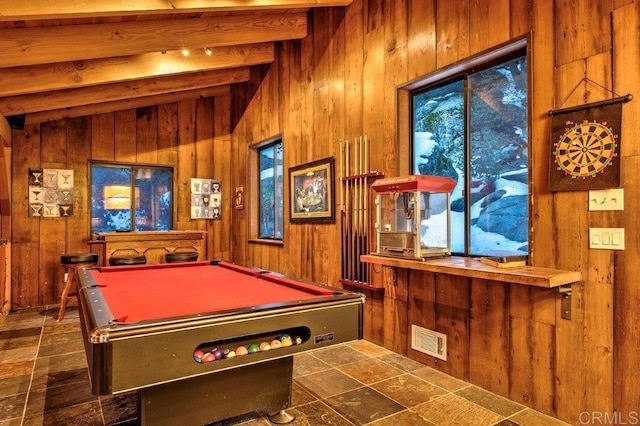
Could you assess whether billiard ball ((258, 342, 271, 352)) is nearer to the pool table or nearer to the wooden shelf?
the pool table

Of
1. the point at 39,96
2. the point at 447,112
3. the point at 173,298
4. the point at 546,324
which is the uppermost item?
the point at 39,96

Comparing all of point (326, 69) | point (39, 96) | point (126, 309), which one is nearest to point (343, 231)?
point (326, 69)

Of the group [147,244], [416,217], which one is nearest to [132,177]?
[147,244]

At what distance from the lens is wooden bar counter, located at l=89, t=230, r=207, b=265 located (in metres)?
5.08

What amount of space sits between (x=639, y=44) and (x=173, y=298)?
2.77 m

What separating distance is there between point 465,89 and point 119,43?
3.11m

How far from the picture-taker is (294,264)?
4.82m

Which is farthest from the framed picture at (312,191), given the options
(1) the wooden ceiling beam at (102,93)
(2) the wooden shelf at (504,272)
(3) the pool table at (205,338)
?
(1) the wooden ceiling beam at (102,93)

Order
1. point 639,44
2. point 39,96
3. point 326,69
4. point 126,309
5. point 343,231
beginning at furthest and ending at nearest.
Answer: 1. point 39,96
2. point 326,69
3. point 343,231
4. point 639,44
5. point 126,309

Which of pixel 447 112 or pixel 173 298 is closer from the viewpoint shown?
pixel 173 298

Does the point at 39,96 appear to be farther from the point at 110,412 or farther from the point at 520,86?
the point at 520,86

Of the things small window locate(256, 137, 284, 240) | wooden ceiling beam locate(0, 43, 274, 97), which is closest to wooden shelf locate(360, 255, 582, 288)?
small window locate(256, 137, 284, 240)

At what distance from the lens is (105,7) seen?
2838 mm

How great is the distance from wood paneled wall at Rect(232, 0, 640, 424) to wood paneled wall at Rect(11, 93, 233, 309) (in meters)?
3.05
